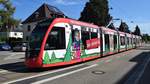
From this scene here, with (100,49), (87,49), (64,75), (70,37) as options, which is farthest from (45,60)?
(100,49)

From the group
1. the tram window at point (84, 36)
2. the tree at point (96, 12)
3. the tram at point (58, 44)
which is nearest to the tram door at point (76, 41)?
the tram at point (58, 44)

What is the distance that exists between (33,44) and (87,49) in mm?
6192

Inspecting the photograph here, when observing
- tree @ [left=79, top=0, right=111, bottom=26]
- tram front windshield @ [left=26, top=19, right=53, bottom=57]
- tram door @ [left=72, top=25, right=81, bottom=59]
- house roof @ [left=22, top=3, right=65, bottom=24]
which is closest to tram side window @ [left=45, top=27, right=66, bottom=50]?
tram front windshield @ [left=26, top=19, right=53, bottom=57]

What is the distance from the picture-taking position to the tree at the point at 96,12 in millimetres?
72688

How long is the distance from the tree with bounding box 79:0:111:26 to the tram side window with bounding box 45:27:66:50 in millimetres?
Answer: 55434

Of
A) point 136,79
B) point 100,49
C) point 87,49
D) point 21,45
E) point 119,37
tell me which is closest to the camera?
point 136,79

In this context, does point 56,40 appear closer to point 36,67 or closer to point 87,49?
point 36,67

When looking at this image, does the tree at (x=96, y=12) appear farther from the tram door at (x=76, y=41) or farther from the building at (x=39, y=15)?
the tram door at (x=76, y=41)

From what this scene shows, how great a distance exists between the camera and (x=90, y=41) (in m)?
21.6

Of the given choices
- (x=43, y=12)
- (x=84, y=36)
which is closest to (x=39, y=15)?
(x=43, y=12)

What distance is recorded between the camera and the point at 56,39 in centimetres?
1605

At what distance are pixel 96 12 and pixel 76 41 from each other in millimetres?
56114

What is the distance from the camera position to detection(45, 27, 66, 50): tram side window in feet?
51.0

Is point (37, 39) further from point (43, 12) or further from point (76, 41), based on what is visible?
point (43, 12)
